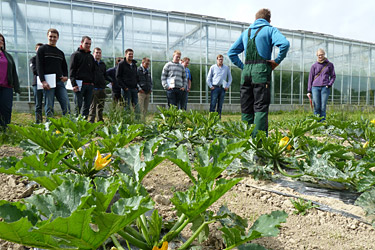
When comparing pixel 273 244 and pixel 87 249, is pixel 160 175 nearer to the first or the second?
pixel 273 244

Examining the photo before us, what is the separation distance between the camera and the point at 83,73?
5355mm

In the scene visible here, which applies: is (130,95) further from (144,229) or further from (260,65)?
(144,229)

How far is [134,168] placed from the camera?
52.4 inches

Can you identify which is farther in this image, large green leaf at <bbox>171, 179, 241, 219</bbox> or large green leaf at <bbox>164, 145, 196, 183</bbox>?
large green leaf at <bbox>164, 145, 196, 183</bbox>

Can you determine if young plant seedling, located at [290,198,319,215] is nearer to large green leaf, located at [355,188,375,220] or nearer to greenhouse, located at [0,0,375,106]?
large green leaf, located at [355,188,375,220]

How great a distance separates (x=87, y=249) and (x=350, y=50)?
23198mm

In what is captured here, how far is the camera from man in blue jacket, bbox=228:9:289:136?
11.1ft

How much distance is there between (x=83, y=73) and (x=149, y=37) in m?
8.51

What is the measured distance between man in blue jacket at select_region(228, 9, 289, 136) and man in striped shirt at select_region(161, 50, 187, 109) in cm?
277

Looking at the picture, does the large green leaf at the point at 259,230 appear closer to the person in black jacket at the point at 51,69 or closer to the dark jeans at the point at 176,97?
the person in black jacket at the point at 51,69

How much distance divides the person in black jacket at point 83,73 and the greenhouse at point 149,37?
7270 mm

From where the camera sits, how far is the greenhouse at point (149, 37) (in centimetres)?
1127

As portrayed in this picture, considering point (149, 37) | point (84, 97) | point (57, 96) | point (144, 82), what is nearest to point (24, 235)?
point (57, 96)

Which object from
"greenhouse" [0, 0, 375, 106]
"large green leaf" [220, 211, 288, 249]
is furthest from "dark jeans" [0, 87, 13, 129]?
"greenhouse" [0, 0, 375, 106]
